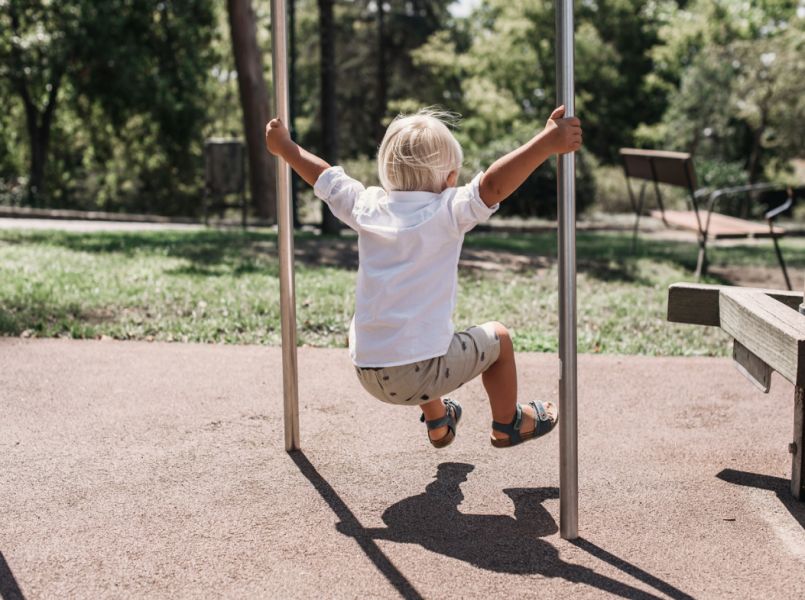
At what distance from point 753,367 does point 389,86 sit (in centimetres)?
3033

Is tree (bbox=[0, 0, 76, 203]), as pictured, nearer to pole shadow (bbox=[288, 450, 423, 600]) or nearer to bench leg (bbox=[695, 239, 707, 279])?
bench leg (bbox=[695, 239, 707, 279])

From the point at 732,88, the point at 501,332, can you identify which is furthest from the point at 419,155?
the point at 732,88

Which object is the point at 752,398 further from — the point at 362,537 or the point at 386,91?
the point at 386,91

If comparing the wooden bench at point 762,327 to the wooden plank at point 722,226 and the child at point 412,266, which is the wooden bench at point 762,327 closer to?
the child at point 412,266

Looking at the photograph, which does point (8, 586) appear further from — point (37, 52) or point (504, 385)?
point (37, 52)

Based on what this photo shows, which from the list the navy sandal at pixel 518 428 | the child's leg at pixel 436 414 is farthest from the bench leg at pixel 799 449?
the child's leg at pixel 436 414

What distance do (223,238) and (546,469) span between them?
8.16 metres

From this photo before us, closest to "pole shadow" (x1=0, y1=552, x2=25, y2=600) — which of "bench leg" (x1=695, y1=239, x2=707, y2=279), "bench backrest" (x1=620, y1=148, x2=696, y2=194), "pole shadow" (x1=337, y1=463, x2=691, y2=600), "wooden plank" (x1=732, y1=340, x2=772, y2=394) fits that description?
"pole shadow" (x1=337, y1=463, x2=691, y2=600)

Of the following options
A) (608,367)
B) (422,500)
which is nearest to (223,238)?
(608,367)

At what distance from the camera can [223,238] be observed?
11.0m

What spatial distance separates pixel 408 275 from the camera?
9.57ft

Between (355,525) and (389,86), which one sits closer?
(355,525)

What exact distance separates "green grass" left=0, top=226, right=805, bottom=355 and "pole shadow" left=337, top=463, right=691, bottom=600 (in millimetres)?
2674

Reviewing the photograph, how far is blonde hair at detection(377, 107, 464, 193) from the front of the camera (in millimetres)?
2957
